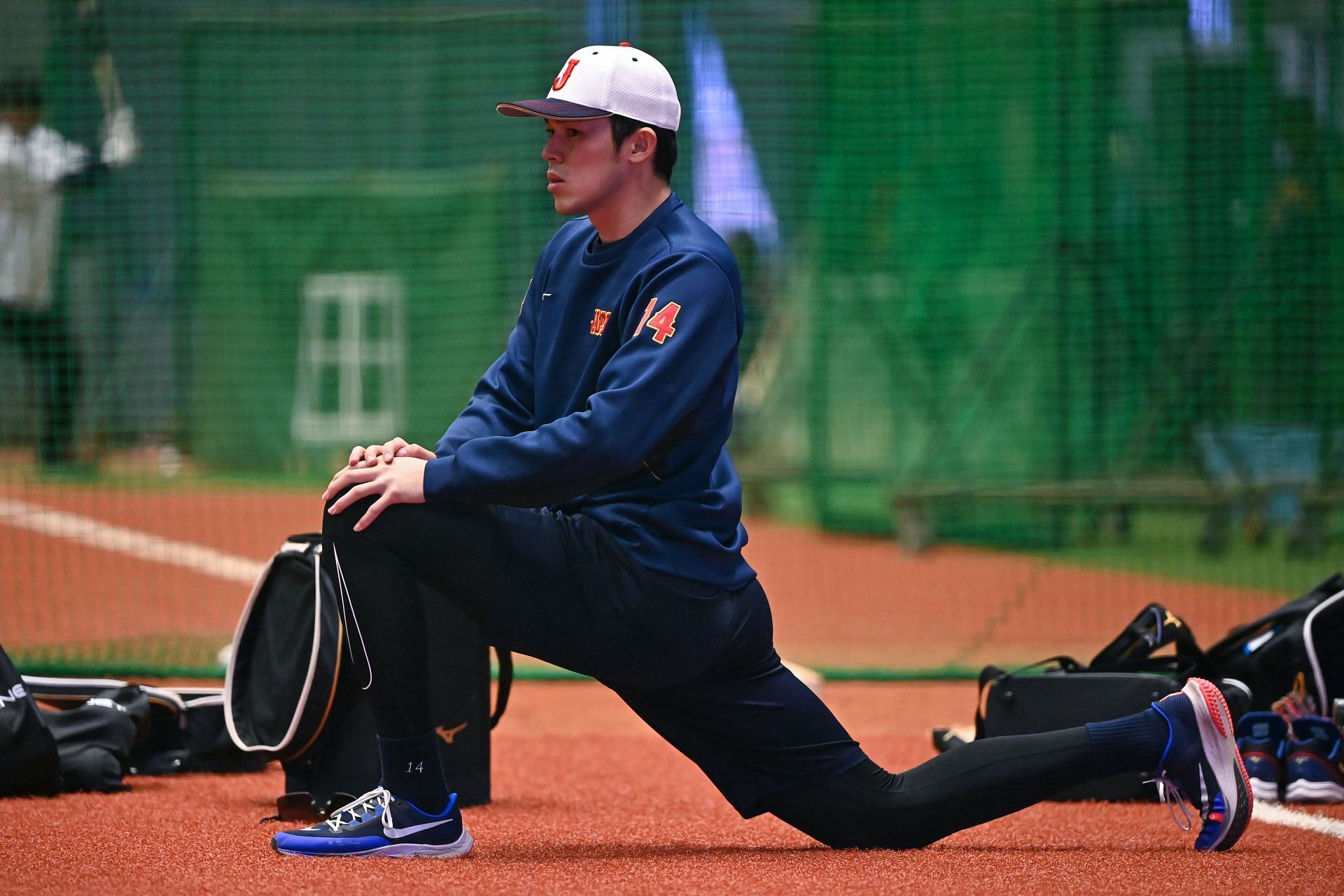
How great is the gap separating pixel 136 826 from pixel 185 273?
277 inches

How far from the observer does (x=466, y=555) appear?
2.79 metres

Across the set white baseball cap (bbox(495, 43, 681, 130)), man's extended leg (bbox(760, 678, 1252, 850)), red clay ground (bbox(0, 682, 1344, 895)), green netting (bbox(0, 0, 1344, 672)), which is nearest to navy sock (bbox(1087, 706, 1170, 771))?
man's extended leg (bbox(760, 678, 1252, 850))

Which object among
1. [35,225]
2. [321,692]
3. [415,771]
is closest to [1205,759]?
[415,771]

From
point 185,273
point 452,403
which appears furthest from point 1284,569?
point 185,273

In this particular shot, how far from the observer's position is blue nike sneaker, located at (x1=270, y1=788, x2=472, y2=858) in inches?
115

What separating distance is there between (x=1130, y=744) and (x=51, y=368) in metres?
6.33

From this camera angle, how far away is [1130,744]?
3.02 metres

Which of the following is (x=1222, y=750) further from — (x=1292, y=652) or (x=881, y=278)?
(x=881, y=278)

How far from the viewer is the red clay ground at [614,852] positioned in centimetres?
277

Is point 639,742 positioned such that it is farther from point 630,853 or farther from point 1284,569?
point 1284,569

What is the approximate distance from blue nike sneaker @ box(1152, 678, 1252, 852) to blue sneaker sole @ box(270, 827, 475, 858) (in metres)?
1.39

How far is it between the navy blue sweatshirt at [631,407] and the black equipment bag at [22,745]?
129cm

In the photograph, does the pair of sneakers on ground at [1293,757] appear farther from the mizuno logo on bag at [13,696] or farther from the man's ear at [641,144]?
the mizuno logo on bag at [13,696]

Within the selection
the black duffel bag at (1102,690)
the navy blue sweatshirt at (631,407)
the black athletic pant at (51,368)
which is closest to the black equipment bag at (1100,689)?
the black duffel bag at (1102,690)
